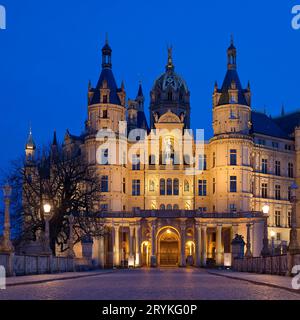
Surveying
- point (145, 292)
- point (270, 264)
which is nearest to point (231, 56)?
point (270, 264)

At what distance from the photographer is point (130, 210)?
90.7 m

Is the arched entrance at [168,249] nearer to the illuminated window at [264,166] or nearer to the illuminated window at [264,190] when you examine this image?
the illuminated window at [264,190]

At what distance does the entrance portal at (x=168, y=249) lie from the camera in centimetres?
8781

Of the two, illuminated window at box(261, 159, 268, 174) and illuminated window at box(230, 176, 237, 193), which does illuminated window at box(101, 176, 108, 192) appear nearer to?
illuminated window at box(230, 176, 237, 193)

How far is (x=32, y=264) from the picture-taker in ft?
120

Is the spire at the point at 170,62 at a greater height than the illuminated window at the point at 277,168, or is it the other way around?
the spire at the point at 170,62

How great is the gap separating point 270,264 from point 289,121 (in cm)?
6948

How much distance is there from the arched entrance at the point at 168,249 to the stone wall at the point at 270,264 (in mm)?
36524

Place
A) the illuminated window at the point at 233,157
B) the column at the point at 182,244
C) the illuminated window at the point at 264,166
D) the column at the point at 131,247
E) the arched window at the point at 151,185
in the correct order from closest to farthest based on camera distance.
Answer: the column at the point at 182,244
the column at the point at 131,247
the illuminated window at the point at 233,157
the arched window at the point at 151,185
the illuminated window at the point at 264,166

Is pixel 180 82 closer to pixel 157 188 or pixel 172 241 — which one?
pixel 157 188

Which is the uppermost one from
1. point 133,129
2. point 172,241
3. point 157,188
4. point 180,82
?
point 180,82

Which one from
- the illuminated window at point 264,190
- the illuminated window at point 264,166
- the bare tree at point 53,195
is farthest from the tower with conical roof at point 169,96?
the bare tree at point 53,195
